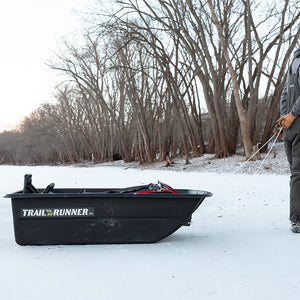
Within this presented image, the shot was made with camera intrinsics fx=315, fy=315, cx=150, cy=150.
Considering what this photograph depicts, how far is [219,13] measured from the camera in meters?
14.8

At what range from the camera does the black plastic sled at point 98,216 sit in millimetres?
2598

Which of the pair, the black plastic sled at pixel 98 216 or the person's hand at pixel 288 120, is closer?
the black plastic sled at pixel 98 216

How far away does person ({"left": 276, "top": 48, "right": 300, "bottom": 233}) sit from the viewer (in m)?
2.92

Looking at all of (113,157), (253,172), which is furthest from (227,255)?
(113,157)

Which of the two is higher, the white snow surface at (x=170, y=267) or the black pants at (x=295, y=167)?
the black pants at (x=295, y=167)

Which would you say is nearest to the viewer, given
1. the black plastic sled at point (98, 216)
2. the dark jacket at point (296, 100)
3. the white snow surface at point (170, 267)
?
the white snow surface at point (170, 267)

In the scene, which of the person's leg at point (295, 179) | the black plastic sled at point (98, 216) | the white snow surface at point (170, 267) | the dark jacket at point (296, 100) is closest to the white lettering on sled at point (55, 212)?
the black plastic sled at point (98, 216)

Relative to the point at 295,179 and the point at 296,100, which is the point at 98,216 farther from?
the point at 296,100

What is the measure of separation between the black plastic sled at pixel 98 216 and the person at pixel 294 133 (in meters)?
0.95

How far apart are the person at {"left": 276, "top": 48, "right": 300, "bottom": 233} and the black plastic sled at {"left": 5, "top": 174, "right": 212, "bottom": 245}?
95cm

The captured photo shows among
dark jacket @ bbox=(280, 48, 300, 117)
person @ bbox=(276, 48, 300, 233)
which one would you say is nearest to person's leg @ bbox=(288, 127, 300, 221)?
person @ bbox=(276, 48, 300, 233)

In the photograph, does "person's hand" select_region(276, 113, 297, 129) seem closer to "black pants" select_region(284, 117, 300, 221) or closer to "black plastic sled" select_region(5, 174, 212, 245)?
"black pants" select_region(284, 117, 300, 221)

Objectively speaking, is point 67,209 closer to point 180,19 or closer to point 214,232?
point 214,232

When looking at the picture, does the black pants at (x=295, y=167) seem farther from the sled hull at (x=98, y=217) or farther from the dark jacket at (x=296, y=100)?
the sled hull at (x=98, y=217)
